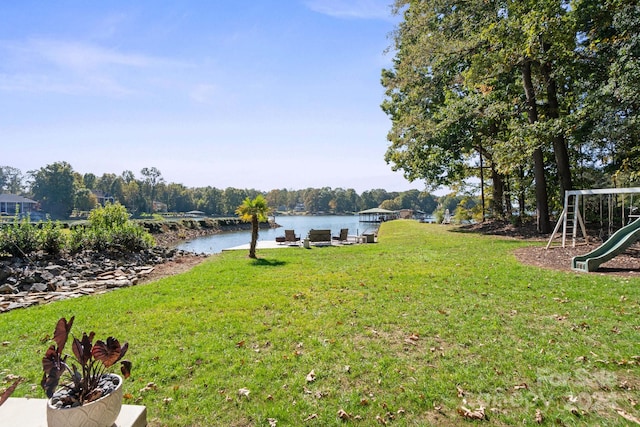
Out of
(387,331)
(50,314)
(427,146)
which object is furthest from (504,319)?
(427,146)

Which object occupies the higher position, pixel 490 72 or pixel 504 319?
pixel 490 72

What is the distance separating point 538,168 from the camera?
15.0m

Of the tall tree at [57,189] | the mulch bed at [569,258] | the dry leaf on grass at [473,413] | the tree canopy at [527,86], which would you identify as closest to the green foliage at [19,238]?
the dry leaf on grass at [473,413]

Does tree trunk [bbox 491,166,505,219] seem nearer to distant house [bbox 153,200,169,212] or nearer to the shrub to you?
the shrub

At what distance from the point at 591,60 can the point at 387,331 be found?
13.9m

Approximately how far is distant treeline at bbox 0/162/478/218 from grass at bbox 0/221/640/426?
144 feet

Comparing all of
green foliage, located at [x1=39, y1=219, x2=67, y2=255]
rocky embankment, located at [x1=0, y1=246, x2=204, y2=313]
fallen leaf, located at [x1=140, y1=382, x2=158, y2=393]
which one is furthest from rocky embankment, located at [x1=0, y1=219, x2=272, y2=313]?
fallen leaf, located at [x1=140, y1=382, x2=158, y2=393]

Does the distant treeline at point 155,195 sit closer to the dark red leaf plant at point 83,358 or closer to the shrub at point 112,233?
the shrub at point 112,233

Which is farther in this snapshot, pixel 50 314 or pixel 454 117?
pixel 454 117

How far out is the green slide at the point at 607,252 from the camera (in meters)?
7.45

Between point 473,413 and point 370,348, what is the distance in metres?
1.41

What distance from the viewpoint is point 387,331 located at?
4.56 m

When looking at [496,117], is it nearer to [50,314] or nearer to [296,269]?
[296,269]

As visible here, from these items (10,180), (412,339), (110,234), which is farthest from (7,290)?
(10,180)
